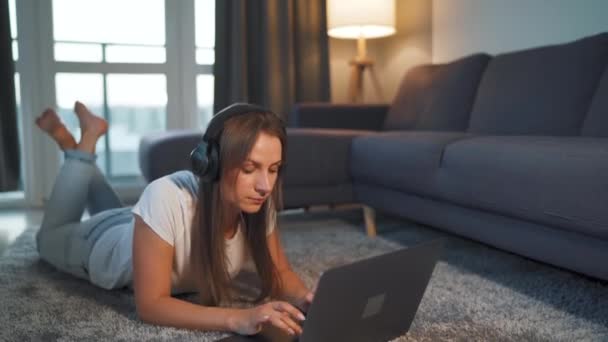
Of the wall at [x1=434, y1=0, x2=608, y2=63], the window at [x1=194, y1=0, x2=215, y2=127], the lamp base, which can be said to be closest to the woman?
the wall at [x1=434, y1=0, x2=608, y2=63]

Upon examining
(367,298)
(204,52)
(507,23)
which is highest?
(507,23)

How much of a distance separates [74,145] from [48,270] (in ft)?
1.34

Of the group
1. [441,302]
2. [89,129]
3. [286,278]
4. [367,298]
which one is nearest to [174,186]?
[286,278]

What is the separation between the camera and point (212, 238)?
3.78ft

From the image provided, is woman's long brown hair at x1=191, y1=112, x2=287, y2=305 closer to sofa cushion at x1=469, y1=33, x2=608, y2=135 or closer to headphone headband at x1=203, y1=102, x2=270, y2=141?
headphone headband at x1=203, y1=102, x2=270, y2=141

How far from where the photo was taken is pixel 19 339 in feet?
3.74

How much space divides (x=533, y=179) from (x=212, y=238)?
79 centimetres

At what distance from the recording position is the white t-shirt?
3.59ft

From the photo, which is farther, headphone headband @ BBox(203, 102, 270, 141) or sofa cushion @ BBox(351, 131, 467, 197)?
sofa cushion @ BBox(351, 131, 467, 197)

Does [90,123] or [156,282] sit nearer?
[156,282]

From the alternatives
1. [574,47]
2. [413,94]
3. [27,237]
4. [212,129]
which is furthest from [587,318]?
[27,237]

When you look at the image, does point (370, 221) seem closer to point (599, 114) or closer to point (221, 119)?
point (599, 114)

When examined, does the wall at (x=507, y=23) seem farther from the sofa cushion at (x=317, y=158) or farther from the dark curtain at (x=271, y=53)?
the sofa cushion at (x=317, y=158)

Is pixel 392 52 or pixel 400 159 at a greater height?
pixel 392 52
